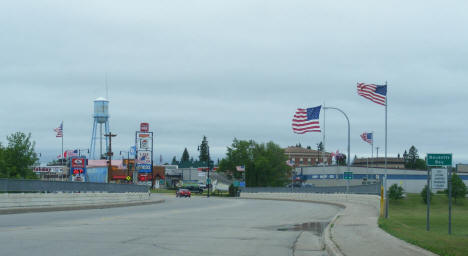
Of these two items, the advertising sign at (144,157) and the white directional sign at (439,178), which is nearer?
the white directional sign at (439,178)

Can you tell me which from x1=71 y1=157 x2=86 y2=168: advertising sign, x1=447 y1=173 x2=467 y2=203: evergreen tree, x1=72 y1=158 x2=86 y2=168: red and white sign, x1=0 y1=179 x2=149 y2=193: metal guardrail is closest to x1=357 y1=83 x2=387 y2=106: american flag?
x1=0 y1=179 x2=149 y2=193: metal guardrail

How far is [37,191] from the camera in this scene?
33.8 m

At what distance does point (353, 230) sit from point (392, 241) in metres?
4.06

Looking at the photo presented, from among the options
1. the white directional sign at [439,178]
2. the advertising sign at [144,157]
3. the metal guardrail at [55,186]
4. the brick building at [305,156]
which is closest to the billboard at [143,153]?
the advertising sign at [144,157]

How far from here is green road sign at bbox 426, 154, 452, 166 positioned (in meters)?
23.5

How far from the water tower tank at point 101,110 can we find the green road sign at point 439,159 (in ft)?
308

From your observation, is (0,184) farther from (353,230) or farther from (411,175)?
(411,175)

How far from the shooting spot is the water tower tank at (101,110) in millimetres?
111562

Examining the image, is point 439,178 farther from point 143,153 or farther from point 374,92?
point 143,153

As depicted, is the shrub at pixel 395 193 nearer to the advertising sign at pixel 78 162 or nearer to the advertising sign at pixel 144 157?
the advertising sign at pixel 144 157

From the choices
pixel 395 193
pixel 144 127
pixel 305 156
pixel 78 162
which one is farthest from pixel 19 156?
pixel 305 156

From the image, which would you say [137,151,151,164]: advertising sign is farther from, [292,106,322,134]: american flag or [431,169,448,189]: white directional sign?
[431,169,448,189]: white directional sign

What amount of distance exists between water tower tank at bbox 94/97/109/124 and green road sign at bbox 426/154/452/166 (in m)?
94.0

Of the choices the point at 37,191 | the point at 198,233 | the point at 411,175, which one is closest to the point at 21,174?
the point at 37,191
